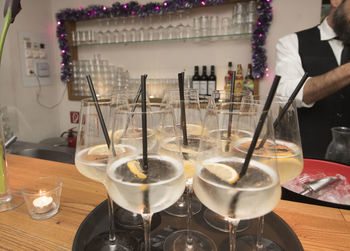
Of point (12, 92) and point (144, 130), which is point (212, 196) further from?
point (12, 92)

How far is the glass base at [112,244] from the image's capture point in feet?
2.07

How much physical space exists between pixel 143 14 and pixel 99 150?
239cm

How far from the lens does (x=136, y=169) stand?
496mm

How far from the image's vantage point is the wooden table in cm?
64

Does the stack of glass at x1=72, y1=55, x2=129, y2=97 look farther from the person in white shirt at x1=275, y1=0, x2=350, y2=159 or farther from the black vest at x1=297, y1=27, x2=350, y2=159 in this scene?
the black vest at x1=297, y1=27, x2=350, y2=159

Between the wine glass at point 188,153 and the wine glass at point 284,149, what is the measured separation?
4.9 inches

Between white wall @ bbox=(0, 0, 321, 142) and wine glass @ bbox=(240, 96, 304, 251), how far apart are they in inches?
77.9

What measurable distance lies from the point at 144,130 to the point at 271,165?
0.84 ft

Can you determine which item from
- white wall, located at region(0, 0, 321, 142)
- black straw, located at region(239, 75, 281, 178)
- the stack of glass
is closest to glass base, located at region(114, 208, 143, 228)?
black straw, located at region(239, 75, 281, 178)

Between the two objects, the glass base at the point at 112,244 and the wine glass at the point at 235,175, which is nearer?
the wine glass at the point at 235,175

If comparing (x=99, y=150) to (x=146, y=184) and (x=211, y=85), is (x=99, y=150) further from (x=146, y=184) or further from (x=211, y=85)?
(x=211, y=85)

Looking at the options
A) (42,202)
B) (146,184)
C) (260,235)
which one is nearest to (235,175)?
(146,184)

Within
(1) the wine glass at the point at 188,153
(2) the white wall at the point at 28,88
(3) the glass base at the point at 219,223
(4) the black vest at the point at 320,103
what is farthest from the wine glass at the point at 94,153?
(2) the white wall at the point at 28,88

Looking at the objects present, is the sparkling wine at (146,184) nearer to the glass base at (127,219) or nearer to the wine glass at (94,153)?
the wine glass at (94,153)
